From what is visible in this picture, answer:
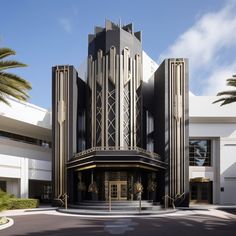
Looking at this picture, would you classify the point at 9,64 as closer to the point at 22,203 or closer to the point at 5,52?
the point at 5,52

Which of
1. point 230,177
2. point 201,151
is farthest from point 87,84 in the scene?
point 230,177

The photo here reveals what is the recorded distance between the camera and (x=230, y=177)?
42188mm

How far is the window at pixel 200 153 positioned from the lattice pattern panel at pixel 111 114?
11.0 m

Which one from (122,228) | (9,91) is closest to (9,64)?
(9,91)

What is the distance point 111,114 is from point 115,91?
2.25m

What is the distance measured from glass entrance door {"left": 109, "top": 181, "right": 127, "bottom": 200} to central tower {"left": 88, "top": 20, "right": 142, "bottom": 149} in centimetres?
343

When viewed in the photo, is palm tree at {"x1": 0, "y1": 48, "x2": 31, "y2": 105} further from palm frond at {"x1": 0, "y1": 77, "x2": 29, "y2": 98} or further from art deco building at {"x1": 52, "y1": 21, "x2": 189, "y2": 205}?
art deco building at {"x1": 52, "y1": 21, "x2": 189, "y2": 205}

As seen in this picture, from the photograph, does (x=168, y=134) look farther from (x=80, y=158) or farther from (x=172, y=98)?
(x=80, y=158)

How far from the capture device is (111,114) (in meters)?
37.8

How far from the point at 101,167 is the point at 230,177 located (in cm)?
1532

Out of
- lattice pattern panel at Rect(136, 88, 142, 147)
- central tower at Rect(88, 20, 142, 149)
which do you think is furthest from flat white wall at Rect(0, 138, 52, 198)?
lattice pattern panel at Rect(136, 88, 142, 147)

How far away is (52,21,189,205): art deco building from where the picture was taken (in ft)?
117

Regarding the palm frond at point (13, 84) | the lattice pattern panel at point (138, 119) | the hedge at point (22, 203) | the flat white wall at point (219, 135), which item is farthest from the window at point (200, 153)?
the palm frond at point (13, 84)

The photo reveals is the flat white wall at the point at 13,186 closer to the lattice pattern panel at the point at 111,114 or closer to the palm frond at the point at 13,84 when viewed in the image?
the lattice pattern panel at the point at 111,114
